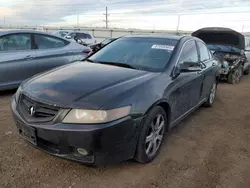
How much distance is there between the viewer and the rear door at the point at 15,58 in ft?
17.3

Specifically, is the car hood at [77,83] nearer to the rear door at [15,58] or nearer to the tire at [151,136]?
the tire at [151,136]

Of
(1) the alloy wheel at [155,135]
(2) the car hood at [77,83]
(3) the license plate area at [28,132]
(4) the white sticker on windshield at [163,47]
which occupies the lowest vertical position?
(1) the alloy wheel at [155,135]

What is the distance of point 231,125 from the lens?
4.49 meters

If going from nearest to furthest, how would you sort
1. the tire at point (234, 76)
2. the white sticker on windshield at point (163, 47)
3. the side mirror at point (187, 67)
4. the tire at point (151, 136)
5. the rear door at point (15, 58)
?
1. the tire at point (151, 136)
2. the side mirror at point (187, 67)
3. the white sticker on windshield at point (163, 47)
4. the rear door at point (15, 58)
5. the tire at point (234, 76)

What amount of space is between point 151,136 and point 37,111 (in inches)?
52.1

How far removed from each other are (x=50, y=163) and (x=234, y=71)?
7.55 m

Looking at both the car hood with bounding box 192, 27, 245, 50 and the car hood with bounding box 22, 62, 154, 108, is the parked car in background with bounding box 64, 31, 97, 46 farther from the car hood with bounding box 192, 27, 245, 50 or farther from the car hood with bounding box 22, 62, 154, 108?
the car hood with bounding box 22, 62, 154, 108

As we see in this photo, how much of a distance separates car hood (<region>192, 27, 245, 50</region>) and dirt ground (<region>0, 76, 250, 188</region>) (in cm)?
613

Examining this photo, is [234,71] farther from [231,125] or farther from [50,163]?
[50,163]

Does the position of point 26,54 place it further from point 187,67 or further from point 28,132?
point 187,67

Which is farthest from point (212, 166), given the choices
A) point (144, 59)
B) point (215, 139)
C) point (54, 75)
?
point (54, 75)

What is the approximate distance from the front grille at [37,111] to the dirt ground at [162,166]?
641mm

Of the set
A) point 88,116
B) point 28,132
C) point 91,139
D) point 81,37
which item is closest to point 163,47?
point 88,116

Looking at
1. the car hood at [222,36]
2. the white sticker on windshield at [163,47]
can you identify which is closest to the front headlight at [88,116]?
the white sticker on windshield at [163,47]
